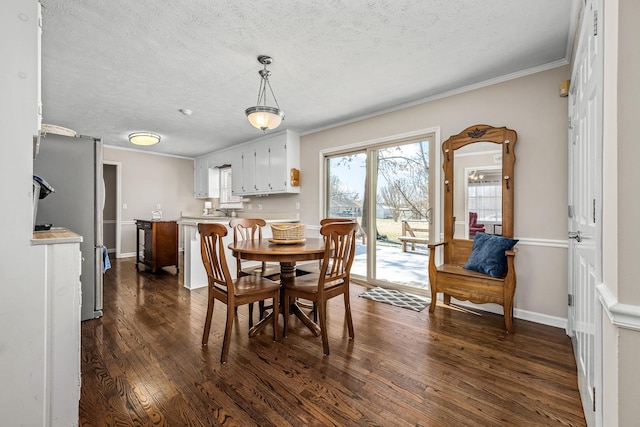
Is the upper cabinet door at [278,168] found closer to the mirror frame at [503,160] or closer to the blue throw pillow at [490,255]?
the mirror frame at [503,160]

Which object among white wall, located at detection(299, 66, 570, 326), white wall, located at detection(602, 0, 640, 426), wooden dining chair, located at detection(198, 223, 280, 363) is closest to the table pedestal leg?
wooden dining chair, located at detection(198, 223, 280, 363)

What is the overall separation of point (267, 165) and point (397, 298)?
3112 mm

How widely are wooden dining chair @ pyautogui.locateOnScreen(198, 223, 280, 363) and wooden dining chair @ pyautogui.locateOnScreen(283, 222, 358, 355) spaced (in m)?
0.19

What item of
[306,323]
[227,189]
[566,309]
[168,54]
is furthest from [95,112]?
[566,309]

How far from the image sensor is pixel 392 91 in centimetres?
321

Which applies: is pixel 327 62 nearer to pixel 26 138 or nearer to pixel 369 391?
pixel 26 138

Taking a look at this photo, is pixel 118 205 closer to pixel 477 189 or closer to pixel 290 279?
pixel 290 279

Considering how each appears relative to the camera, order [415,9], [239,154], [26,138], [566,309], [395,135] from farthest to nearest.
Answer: [239,154] → [395,135] → [566,309] → [415,9] → [26,138]

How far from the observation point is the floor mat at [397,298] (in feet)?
10.2

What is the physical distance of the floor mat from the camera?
3.10 meters

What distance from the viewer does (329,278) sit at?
2.19m

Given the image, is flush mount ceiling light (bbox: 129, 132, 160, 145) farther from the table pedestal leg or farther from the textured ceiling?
the table pedestal leg

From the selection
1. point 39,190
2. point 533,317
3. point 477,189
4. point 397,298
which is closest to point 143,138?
point 39,190

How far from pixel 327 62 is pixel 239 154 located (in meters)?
3.51
